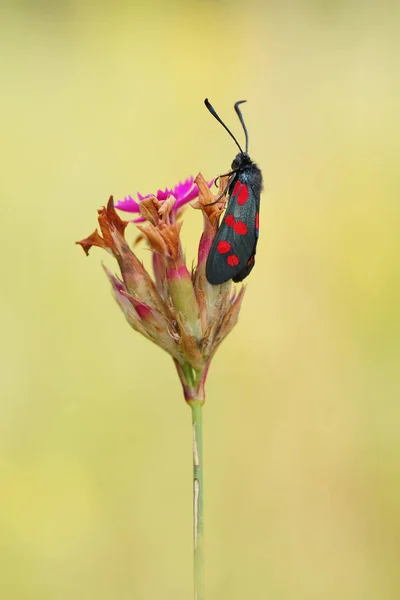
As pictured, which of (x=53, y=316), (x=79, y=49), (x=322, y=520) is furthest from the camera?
(x=79, y=49)

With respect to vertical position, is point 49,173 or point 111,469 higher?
point 49,173

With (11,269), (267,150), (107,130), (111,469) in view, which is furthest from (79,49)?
(111,469)

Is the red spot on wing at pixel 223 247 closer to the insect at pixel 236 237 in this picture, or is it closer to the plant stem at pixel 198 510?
the insect at pixel 236 237

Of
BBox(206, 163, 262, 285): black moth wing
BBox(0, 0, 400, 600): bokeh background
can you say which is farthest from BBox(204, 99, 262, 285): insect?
BBox(0, 0, 400, 600): bokeh background

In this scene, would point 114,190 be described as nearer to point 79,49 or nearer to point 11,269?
point 11,269

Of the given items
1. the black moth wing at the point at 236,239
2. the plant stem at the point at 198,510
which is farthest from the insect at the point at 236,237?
the plant stem at the point at 198,510

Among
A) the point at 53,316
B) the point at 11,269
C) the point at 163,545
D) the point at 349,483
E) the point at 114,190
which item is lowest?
the point at 163,545

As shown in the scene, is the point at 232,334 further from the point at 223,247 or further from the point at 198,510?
the point at 198,510

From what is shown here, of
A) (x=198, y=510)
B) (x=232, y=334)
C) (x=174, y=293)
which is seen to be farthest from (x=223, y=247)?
(x=232, y=334)
